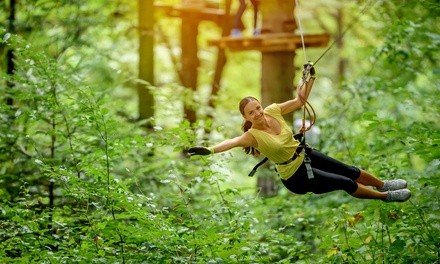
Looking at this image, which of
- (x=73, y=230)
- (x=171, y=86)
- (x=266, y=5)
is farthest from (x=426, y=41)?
(x=73, y=230)

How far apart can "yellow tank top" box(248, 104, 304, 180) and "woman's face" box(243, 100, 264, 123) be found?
11 centimetres

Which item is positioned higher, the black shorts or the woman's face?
the woman's face

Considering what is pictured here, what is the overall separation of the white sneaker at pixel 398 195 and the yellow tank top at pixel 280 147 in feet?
2.87

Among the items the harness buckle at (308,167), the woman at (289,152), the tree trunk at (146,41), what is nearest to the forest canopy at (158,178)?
the woman at (289,152)

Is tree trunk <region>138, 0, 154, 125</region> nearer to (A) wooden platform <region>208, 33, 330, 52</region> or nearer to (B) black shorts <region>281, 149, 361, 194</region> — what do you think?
(A) wooden platform <region>208, 33, 330, 52</region>

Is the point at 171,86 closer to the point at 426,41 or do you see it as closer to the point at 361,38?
the point at 426,41

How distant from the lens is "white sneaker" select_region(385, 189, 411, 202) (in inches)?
244

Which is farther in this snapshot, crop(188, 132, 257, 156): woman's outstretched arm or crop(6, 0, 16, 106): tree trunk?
crop(6, 0, 16, 106): tree trunk

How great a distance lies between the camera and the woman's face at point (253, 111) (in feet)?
20.0

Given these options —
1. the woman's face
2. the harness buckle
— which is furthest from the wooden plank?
the harness buckle

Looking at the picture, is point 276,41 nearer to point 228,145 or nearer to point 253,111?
point 253,111

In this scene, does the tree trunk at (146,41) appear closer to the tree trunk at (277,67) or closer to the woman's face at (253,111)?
the tree trunk at (277,67)

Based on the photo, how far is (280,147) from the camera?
20.1ft

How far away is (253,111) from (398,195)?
1.53 m
